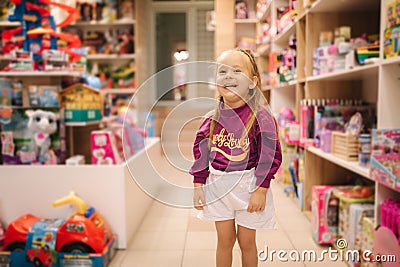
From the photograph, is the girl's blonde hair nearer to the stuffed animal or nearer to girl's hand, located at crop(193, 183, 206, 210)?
girl's hand, located at crop(193, 183, 206, 210)

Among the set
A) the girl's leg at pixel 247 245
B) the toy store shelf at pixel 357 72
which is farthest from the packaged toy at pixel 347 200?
the girl's leg at pixel 247 245

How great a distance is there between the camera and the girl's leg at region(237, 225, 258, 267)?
35.9 inches

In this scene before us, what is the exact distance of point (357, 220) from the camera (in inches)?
57.5

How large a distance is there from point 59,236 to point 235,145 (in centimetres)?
102

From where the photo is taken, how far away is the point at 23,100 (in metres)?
1.98

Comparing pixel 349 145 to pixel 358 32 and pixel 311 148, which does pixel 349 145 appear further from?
pixel 358 32

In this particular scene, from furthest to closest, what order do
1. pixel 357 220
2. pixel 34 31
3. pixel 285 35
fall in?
pixel 285 35 → pixel 34 31 → pixel 357 220

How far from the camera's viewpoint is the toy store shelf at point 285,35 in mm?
2301

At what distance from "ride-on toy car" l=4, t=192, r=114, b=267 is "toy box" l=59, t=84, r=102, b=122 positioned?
598 mm

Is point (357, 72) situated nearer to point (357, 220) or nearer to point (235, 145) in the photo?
point (357, 220)

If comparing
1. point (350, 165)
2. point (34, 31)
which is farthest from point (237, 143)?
point (34, 31)

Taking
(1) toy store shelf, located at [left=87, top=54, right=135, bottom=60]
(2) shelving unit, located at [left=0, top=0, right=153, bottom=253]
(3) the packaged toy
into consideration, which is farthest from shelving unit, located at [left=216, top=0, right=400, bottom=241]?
(1) toy store shelf, located at [left=87, top=54, right=135, bottom=60]

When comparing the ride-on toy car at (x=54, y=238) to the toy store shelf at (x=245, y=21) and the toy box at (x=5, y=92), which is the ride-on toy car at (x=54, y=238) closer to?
the toy box at (x=5, y=92)

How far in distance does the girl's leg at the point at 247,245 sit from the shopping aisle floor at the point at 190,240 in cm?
2
